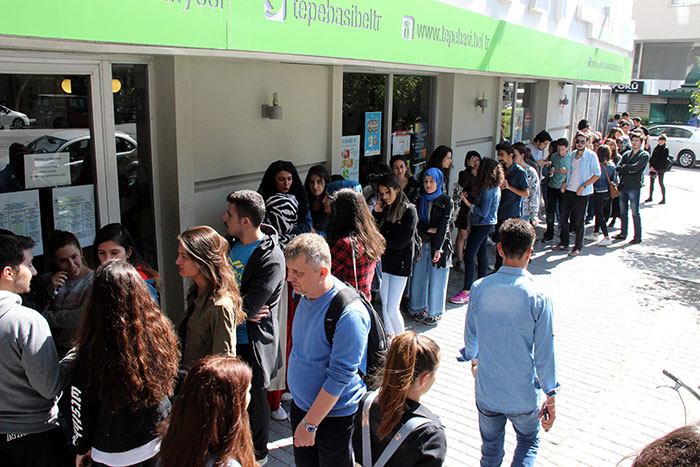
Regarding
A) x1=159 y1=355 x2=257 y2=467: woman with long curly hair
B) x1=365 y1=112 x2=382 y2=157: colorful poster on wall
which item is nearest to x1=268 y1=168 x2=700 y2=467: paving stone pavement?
x1=365 y1=112 x2=382 y2=157: colorful poster on wall

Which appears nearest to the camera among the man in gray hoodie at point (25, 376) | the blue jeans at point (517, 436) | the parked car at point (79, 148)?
the man in gray hoodie at point (25, 376)

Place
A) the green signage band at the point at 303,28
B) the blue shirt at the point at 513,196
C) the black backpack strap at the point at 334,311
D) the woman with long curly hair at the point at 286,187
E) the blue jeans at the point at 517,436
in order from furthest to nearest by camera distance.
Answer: the blue shirt at the point at 513,196 < the woman with long curly hair at the point at 286,187 < the blue jeans at the point at 517,436 < the black backpack strap at the point at 334,311 < the green signage band at the point at 303,28

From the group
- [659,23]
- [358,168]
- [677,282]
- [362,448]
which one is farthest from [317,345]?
[659,23]

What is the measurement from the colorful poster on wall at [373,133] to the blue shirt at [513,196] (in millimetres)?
1754

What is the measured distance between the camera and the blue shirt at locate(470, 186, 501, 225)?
22.7 ft

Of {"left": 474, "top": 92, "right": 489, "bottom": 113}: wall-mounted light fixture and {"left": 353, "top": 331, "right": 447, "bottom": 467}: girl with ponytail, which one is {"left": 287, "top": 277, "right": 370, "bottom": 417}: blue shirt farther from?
{"left": 474, "top": 92, "right": 489, "bottom": 113}: wall-mounted light fixture

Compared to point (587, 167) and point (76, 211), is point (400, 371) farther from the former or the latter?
point (587, 167)

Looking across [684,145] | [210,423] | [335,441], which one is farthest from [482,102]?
[684,145]

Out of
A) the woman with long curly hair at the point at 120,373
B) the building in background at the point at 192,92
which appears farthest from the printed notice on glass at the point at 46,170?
the woman with long curly hair at the point at 120,373

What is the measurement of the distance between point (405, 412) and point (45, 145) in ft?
10.4

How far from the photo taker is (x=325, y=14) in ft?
14.3

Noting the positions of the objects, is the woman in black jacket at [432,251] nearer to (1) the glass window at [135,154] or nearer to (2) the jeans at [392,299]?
(2) the jeans at [392,299]

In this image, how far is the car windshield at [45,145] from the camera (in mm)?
4051

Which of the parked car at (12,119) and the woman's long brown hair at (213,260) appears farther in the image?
the parked car at (12,119)
